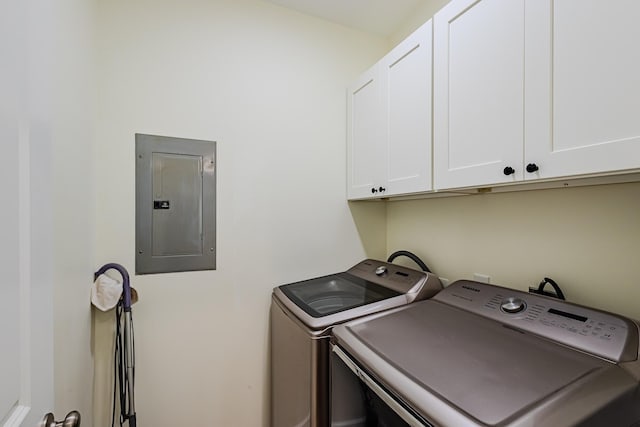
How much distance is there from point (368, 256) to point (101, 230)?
1483mm

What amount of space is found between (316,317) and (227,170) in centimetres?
89

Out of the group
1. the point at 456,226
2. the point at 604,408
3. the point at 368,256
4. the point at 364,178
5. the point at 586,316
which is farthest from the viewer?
the point at 368,256

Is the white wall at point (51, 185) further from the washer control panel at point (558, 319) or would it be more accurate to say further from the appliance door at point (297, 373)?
the washer control panel at point (558, 319)

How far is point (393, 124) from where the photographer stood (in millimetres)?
1445

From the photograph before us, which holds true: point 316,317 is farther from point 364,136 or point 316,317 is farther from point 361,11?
point 361,11

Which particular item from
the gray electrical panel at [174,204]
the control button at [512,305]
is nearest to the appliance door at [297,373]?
the gray electrical panel at [174,204]

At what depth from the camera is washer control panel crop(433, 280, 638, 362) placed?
754mm

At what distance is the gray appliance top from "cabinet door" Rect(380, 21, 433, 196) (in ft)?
1.44

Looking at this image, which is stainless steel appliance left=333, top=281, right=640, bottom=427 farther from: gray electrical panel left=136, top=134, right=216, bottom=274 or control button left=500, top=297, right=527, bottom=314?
gray electrical panel left=136, top=134, right=216, bottom=274

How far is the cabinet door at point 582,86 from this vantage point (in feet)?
2.23

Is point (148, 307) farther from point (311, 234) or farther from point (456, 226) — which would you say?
point (456, 226)

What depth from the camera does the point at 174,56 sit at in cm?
145

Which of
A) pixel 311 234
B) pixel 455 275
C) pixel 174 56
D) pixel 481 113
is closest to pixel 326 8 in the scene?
pixel 174 56

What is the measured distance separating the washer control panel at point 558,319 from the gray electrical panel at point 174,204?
121 cm
